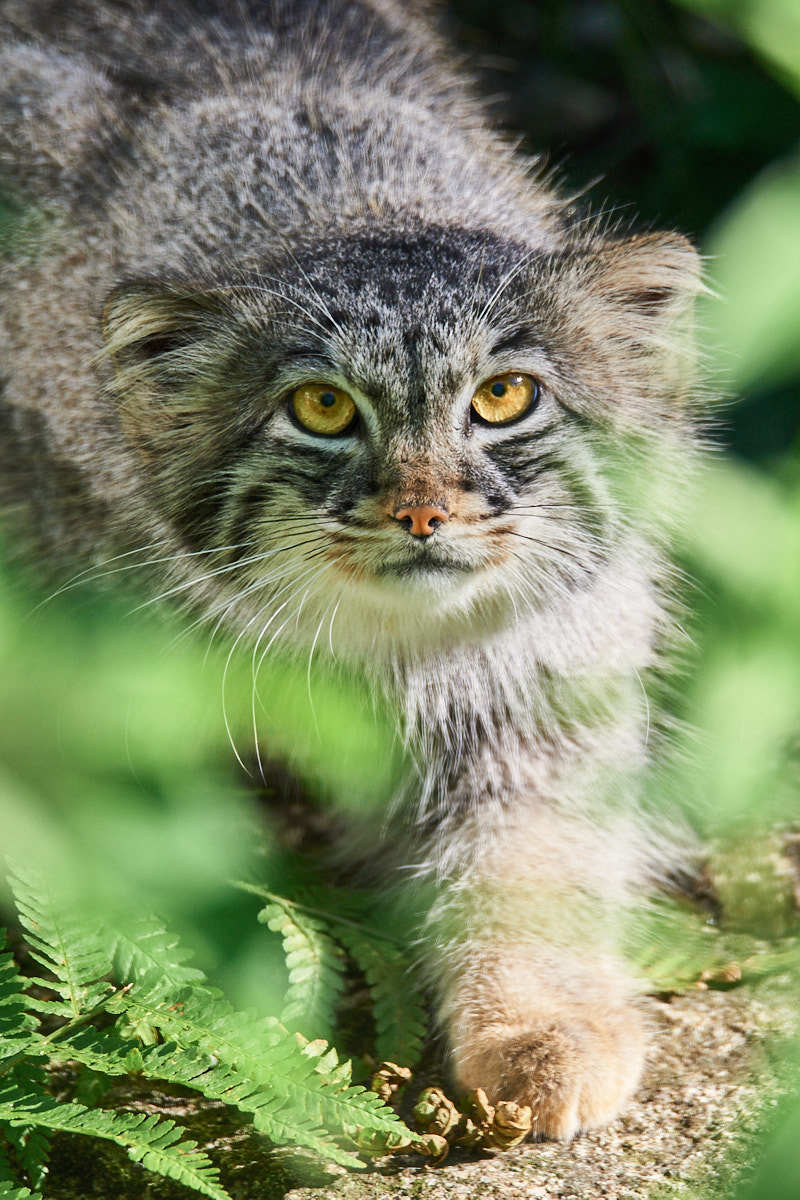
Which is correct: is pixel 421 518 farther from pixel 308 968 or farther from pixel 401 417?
pixel 308 968

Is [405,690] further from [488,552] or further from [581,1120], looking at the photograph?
[581,1120]

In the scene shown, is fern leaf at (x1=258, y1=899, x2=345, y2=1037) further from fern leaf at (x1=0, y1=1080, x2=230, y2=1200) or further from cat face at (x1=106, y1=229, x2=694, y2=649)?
cat face at (x1=106, y1=229, x2=694, y2=649)

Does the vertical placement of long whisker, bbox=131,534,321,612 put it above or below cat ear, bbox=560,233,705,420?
below

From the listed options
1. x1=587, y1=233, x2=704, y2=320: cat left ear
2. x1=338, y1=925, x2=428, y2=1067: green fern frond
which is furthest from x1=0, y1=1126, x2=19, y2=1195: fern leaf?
x1=587, y1=233, x2=704, y2=320: cat left ear

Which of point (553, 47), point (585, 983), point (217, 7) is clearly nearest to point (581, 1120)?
point (585, 983)

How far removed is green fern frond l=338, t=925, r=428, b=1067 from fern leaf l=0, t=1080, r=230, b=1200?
0.57 m

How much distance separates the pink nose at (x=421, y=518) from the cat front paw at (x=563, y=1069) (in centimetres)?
87

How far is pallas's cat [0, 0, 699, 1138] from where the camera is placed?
7.59 ft

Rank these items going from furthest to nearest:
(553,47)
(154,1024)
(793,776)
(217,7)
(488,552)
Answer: (553,47) → (217,7) → (793,776) → (488,552) → (154,1024)

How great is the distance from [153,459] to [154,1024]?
115 centimetres

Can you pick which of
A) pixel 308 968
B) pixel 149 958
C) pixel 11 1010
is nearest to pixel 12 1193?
pixel 11 1010

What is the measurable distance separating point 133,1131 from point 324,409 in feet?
4.03

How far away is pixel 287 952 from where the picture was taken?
7.86 feet

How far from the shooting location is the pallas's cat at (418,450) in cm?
231
